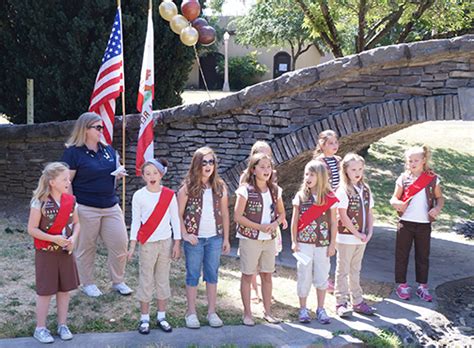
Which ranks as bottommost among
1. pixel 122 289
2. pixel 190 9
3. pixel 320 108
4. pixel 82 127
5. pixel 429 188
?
pixel 122 289

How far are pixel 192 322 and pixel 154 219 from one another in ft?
3.03

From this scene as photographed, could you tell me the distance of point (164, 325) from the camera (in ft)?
16.6

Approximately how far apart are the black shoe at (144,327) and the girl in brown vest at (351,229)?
176cm

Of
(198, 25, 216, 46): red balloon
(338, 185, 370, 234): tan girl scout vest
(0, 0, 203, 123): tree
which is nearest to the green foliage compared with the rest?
(0, 0, 203, 123): tree

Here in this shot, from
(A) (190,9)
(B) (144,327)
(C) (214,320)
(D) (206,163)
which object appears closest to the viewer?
(B) (144,327)

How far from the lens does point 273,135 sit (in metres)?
7.60

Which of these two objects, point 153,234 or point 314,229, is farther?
point 314,229

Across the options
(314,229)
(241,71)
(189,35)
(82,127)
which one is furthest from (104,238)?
(241,71)

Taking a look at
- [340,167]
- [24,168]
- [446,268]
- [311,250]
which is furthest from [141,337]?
[24,168]

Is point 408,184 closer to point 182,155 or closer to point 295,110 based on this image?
point 295,110

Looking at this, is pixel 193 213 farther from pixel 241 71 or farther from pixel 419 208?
pixel 241 71

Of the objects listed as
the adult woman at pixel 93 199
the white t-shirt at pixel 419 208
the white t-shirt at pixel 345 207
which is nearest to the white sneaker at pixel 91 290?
the adult woman at pixel 93 199

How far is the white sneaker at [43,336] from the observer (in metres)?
4.69

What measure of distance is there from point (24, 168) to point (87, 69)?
5.78ft
